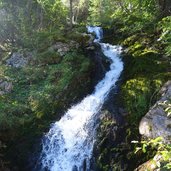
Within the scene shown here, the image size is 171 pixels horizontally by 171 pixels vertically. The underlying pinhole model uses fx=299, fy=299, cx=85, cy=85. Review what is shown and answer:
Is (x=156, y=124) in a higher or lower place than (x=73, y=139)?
higher

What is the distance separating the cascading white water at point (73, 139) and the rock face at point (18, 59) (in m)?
4.74

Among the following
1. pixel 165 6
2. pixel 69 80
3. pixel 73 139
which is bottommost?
pixel 73 139

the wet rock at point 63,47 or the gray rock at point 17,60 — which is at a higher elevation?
the wet rock at point 63,47

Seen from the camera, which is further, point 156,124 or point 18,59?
point 18,59

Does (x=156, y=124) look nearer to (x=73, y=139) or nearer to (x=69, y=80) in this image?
(x=73, y=139)

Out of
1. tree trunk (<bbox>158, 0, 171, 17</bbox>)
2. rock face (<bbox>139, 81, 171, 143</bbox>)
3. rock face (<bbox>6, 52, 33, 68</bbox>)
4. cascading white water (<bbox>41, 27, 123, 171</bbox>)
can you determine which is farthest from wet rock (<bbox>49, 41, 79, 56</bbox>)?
rock face (<bbox>139, 81, 171, 143</bbox>)

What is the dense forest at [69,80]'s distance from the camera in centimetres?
1060

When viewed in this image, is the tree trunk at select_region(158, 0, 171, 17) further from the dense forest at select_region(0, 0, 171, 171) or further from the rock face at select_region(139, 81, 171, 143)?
the rock face at select_region(139, 81, 171, 143)

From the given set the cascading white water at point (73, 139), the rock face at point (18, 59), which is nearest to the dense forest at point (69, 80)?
the rock face at point (18, 59)

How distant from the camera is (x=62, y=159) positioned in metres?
11.1

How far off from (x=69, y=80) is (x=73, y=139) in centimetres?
360

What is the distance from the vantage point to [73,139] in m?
11.5

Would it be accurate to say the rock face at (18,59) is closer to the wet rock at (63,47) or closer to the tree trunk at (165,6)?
the wet rock at (63,47)

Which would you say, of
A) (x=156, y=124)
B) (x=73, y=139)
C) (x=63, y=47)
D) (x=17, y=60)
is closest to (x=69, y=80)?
(x=63, y=47)
